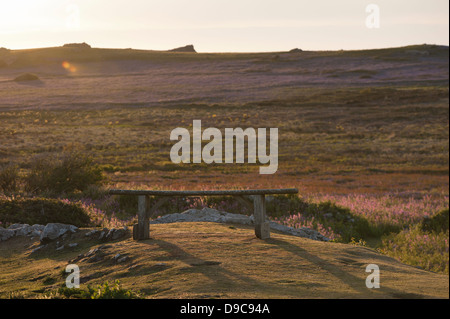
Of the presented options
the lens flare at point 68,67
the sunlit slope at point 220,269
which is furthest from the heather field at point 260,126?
the sunlit slope at point 220,269

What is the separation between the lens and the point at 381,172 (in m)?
31.3

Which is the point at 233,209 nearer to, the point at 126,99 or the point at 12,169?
the point at 12,169

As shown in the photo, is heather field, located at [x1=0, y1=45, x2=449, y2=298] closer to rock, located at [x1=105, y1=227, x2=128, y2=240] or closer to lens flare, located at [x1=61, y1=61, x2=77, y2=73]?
lens flare, located at [x1=61, y1=61, x2=77, y2=73]

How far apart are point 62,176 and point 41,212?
23.7 feet

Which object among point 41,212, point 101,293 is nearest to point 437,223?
point 41,212

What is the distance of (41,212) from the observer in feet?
43.4

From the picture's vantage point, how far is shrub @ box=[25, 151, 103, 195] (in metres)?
19.5

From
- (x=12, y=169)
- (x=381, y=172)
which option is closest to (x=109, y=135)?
(x=381, y=172)

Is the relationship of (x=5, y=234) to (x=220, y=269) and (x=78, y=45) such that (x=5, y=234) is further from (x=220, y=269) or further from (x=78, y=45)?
(x=78, y=45)

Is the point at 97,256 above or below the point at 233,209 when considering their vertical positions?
above

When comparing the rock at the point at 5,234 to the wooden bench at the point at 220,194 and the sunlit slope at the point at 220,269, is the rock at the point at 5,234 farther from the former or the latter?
the wooden bench at the point at 220,194

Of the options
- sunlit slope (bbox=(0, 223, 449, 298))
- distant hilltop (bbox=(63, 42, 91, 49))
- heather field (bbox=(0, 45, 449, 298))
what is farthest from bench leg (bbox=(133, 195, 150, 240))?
distant hilltop (bbox=(63, 42, 91, 49))

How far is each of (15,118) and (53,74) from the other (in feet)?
123

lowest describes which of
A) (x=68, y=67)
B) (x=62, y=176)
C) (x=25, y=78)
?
(x=62, y=176)
